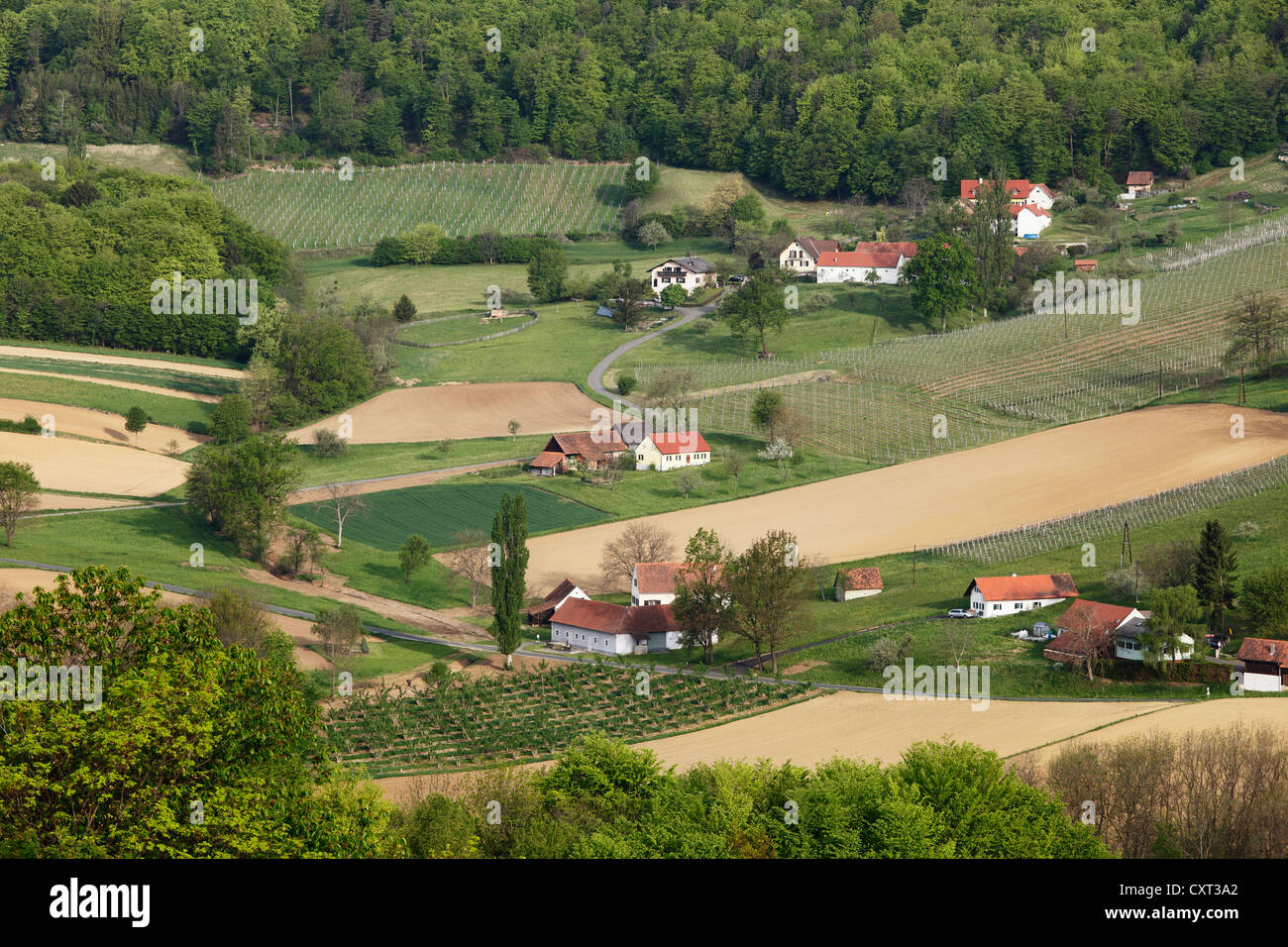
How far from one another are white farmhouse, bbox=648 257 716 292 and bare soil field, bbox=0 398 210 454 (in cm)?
4923

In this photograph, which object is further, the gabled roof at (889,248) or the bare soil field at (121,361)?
the gabled roof at (889,248)

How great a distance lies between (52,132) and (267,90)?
2784 cm

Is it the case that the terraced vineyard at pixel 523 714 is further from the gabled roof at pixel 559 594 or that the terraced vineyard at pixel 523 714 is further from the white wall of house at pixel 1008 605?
the white wall of house at pixel 1008 605

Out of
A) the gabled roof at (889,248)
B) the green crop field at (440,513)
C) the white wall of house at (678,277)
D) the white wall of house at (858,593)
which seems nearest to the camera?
the white wall of house at (858,593)

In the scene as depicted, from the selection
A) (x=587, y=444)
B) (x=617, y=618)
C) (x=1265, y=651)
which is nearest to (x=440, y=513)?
(x=587, y=444)

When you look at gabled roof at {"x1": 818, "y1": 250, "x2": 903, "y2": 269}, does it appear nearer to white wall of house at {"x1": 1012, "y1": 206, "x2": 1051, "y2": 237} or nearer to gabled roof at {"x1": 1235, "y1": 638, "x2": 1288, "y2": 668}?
white wall of house at {"x1": 1012, "y1": 206, "x2": 1051, "y2": 237}

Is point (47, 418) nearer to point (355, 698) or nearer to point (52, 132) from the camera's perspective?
point (355, 698)

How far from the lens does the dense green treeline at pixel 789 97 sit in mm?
158750

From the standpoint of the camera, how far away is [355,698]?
184ft

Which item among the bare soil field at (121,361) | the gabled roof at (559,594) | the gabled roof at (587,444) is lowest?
the gabled roof at (559,594)

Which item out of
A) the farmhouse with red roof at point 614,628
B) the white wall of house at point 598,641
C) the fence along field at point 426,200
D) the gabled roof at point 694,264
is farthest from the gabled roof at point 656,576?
the fence along field at point 426,200

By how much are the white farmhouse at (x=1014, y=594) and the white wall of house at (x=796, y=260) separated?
244 ft

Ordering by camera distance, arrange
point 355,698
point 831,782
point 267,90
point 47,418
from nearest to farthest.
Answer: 1. point 831,782
2. point 355,698
3. point 47,418
4. point 267,90
